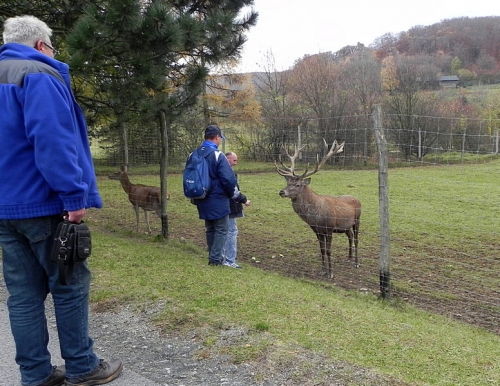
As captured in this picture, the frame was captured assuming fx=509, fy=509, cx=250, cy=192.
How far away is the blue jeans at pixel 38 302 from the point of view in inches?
128

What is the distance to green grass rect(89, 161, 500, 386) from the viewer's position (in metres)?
4.01

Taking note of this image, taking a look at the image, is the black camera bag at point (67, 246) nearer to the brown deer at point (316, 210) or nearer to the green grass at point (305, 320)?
the green grass at point (305, 320)

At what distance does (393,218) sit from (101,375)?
415 inches

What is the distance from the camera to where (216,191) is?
23.1ft

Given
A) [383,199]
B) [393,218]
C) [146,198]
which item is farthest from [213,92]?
[383,199]

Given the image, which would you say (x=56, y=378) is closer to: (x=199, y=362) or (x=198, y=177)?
(x=199, y=362)

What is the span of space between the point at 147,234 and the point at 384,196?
20.1 ft

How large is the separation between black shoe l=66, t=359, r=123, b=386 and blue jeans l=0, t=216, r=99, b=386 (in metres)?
0.05

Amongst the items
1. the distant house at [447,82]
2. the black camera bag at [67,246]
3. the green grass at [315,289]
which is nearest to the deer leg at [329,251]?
the green grass at [315,289]

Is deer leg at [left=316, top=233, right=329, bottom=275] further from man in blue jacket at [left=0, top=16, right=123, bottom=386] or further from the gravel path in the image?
man in blue jacket at [left=0, top=16, right=123, bottom=386]

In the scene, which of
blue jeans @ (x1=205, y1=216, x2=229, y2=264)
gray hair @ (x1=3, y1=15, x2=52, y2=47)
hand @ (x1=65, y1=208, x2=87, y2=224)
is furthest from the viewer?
blue jeans @ (x1=205, y1=216, x2=229, y2=264)

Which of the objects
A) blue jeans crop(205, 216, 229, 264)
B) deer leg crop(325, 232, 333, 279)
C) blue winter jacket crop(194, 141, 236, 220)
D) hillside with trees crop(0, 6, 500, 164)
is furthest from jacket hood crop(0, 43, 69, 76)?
deer leg crop(325, 232, 333, 279)

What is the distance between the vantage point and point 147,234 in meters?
11.4

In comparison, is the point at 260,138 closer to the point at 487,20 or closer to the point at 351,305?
the point at 351,305
